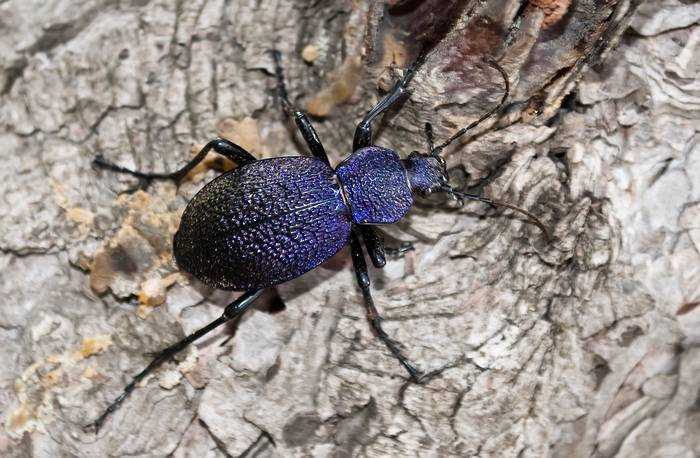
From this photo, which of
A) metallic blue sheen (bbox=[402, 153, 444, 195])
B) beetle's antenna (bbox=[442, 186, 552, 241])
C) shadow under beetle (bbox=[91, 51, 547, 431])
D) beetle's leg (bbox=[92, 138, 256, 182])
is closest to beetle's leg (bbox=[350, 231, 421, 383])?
shadow under beetle (bbox=[91, 51, 547, 431])

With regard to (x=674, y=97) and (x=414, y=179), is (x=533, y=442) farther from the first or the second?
(x=674, y=97)

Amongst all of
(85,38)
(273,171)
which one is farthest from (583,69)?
(85,38)

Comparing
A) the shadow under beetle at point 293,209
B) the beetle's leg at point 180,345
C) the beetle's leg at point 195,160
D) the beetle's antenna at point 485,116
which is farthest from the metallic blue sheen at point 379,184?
the beetle's leg at point 180,345

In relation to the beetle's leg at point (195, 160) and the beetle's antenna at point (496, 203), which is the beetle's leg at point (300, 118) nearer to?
the beetle's leg at point (195, 160)

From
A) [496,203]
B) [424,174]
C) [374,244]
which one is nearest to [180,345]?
[374,244]

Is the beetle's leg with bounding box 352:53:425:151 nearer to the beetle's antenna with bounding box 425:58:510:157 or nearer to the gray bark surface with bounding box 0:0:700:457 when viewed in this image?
the gray bark surface with bounding box 0:0:700:457
